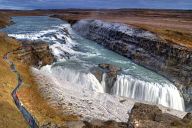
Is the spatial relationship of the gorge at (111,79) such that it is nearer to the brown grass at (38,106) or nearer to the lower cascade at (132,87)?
the lower cascade at (132,87)

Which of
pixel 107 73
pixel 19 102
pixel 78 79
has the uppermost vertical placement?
pixel 19 102

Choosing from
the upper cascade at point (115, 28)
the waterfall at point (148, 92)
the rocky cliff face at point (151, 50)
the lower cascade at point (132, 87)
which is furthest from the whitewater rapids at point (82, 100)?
the upper cascade at point (115, 28)

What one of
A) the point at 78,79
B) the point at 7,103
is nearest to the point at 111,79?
the point at 78,79

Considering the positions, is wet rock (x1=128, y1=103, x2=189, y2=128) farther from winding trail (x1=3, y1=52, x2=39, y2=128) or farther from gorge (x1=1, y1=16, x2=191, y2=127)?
winding trail (x1=3, y1=52, x2=39, y2=128)

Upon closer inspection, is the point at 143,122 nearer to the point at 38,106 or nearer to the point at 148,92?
the point at 38,106

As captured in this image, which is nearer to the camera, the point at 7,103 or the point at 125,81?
the point at 7,103

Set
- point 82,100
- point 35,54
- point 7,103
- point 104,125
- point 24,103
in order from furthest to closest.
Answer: point 35,54 < point 82,100 < point 24,103 < point 7,103 < point 104,125

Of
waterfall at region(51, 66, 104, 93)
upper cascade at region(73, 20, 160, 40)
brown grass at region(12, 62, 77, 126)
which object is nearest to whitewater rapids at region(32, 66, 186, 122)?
waterfall at region(51, 66, 104, 93)

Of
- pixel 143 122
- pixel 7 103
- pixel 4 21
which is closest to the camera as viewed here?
pixel 143 122
